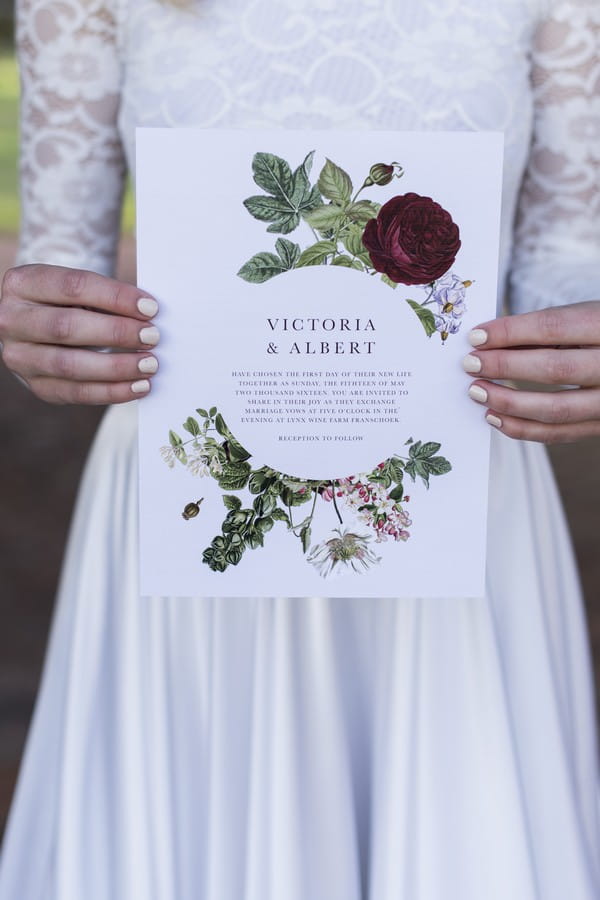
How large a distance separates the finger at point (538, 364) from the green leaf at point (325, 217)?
0.14 m

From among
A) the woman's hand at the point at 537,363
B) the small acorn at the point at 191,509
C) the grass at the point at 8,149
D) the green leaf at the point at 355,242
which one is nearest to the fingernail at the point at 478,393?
the woman's hand at the point at 537,363

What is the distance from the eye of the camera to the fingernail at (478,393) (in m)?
0.77

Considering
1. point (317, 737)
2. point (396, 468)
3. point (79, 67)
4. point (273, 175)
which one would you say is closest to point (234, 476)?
point (396, 468)

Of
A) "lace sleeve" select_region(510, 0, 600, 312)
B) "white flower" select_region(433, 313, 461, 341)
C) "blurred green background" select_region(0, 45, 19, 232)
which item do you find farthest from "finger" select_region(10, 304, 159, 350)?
"blurred green background" select_region(0, 45, 19, 232)

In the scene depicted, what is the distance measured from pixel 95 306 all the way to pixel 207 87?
0.93 ft

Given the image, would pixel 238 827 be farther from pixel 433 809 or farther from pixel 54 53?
pixel 54 53

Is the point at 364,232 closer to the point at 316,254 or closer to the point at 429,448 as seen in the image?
the point at 316,254

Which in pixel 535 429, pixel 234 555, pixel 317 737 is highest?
pixel 535 429

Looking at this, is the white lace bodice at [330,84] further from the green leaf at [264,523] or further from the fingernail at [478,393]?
the green leaf at [264,523]

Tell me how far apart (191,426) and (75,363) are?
11 cm

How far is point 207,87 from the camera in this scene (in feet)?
3.04

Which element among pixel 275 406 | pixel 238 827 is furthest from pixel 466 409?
pixel 238 827

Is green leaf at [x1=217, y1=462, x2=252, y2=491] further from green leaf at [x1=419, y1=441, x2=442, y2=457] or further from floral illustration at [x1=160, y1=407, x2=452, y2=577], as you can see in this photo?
green leaf at [x1=419, y1=441, x2=442, y2=457]

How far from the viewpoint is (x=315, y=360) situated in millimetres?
760
